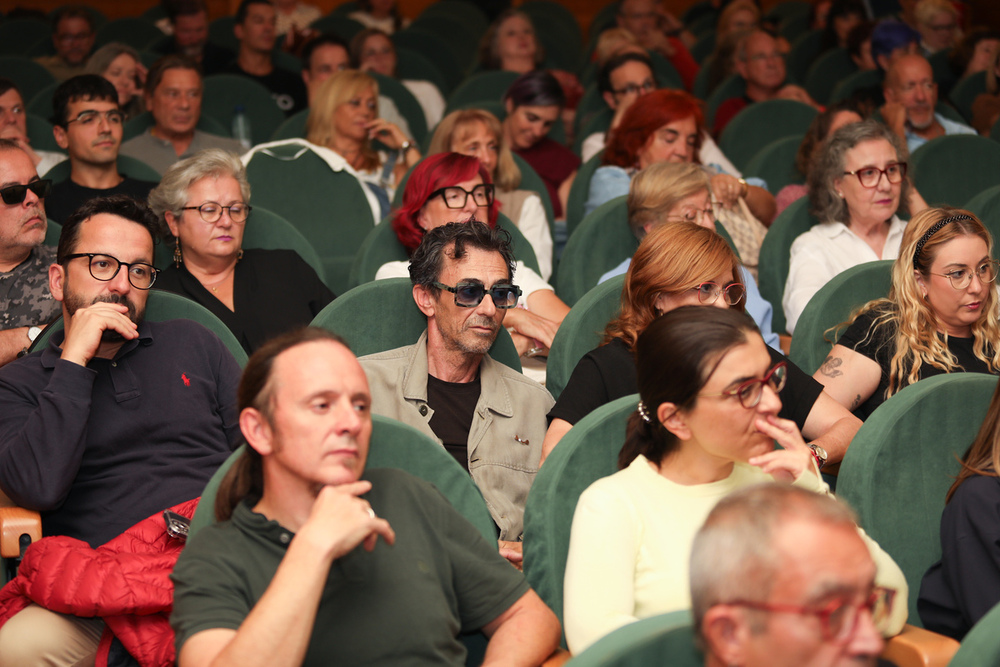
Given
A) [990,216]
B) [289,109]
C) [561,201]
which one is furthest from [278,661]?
[289,109]

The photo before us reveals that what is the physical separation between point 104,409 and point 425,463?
2.53ft

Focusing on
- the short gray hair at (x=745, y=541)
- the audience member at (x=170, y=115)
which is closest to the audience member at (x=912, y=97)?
the audience member at (x=170, y=115)

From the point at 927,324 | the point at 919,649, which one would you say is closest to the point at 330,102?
the point at 927,324

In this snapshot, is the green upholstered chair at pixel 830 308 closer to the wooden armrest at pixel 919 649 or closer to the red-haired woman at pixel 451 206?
the red-haired woman at pixel 451 206

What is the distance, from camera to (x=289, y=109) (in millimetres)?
5434

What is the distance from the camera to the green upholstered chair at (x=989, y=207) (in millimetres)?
3178

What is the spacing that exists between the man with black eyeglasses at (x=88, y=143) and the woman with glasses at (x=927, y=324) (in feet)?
7.74

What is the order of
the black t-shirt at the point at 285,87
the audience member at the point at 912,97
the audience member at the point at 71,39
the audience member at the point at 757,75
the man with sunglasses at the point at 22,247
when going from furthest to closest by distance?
the audience member at the point at 71,39 < the black t-shirt at the point at 285,87 < the audience member at the point at 757,75 < the audience member at the point at 912,97 < the man with sunglasses at the point at 22,247

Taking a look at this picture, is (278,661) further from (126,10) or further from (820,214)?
(126,10)

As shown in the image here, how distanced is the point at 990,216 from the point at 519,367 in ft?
6.05

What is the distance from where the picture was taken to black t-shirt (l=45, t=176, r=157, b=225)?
3.24 meters

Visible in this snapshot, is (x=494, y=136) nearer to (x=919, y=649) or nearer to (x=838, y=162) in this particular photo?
(x=838, y=162)

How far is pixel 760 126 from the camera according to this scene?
4.87m

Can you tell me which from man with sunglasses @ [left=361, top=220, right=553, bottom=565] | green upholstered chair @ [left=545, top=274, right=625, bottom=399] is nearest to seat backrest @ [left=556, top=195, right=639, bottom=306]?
green upholstered chair @ [left=545, top=274, right=625, bottom=399]
